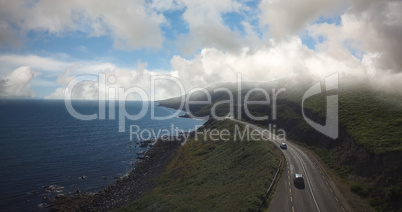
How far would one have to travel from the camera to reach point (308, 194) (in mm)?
31250

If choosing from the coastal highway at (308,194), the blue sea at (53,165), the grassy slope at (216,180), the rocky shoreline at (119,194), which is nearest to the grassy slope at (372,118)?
the coastal highway at (308,194)

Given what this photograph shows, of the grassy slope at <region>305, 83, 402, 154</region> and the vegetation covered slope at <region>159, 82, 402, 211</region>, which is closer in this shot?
the vegetation covered slope at <region>159, 82, 402, 211</region>

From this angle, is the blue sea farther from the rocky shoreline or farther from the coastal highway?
the coastal highway

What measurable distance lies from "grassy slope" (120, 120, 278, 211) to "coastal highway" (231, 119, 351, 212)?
2.30 meters

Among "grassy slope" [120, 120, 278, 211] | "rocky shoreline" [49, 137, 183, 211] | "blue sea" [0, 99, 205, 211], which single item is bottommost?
"rocky shoreline" [49, 137, 183, 211]

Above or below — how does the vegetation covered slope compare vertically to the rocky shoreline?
above

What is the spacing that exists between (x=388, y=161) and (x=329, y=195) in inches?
520

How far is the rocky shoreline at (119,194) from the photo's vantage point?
44409 mm

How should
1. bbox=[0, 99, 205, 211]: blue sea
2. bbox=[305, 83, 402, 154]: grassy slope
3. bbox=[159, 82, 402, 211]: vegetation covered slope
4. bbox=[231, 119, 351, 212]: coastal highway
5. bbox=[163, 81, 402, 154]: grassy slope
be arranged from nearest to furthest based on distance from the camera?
bbox=[231, 119, 351, 212]: coastal highway → bbox=[159, 82, 402, 211]: vegetation covered slope → bbox=[305, 83, 402, 154]: grassy slope → bbox=[163, 81, 402, 154]: grassy slope → bbox=[0, 99, 205, 211]: blue sea

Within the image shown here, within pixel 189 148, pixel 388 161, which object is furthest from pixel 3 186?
pixel 388 161

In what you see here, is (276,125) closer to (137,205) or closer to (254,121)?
(254,121)

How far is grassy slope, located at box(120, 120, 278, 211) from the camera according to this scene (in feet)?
103

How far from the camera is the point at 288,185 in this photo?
34.2 meters

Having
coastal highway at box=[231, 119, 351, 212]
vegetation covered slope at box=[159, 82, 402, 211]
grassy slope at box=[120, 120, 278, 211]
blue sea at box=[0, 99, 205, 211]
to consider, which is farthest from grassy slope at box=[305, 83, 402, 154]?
blue sea at box=[0, 99, 205, 211]
